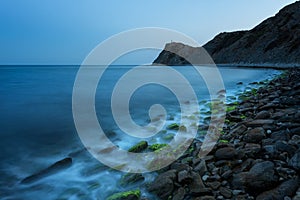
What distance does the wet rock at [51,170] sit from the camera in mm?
4450

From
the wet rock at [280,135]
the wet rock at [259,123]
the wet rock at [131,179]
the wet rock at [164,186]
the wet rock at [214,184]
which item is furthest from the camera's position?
the wet rock at [259,123]

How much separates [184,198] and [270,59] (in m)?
49.4

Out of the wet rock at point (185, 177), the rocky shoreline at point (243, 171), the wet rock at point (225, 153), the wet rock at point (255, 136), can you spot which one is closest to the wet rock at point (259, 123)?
the rocky shoreline at point (243, 171)

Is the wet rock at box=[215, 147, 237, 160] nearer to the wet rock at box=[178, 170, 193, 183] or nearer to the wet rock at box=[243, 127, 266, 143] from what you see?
the wet rock at box=[243, 127, 266, 143]

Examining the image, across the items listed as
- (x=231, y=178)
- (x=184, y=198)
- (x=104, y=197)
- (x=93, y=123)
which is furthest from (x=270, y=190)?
(x=93, y=123)

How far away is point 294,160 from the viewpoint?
3.16 meters

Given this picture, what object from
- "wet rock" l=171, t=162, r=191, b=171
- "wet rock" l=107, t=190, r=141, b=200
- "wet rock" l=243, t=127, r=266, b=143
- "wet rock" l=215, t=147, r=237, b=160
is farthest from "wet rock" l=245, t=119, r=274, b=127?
"wet rock" l=107, t=190, r=141, b=200

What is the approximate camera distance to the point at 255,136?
14.8 ft

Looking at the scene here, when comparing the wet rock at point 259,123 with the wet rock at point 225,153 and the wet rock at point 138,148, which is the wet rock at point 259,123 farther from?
the wet rock at point 138,148

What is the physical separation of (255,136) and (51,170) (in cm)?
431

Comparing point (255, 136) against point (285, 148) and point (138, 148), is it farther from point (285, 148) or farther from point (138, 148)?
point (138, 148)

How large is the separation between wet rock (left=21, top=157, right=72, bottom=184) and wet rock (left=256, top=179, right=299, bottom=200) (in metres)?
3.91

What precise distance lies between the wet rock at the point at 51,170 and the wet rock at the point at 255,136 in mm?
3872

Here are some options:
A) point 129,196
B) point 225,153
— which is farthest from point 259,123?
point 129,196
